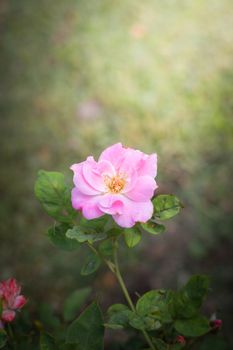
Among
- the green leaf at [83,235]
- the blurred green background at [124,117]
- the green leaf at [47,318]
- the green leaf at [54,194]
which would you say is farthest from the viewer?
the blurred green background at [124,117]

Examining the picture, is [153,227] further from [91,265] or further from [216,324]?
[216,324]

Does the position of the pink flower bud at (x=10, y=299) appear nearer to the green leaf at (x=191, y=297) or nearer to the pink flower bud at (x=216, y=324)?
the green leaf at (x=191, y=297)

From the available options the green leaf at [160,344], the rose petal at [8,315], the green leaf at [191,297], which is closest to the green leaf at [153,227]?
the green leaf at [191,297]

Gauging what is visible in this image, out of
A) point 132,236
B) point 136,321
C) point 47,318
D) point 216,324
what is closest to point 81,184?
point 132,236

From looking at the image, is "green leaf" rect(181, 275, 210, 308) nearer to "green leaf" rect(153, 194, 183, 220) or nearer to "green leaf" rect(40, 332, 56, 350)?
"green leaf" rect(153, 194, 183, 220)

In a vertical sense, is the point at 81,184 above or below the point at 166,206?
above

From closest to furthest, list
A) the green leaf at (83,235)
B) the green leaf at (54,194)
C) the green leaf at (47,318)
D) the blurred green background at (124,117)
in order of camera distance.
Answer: the green leaf at (83,235) → the green leaf at (54,194) → the green leaf at (47,318) → the blurred green background at (124,117)

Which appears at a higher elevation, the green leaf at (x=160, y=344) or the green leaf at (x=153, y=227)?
the green leaf at (x=153, y=227)
